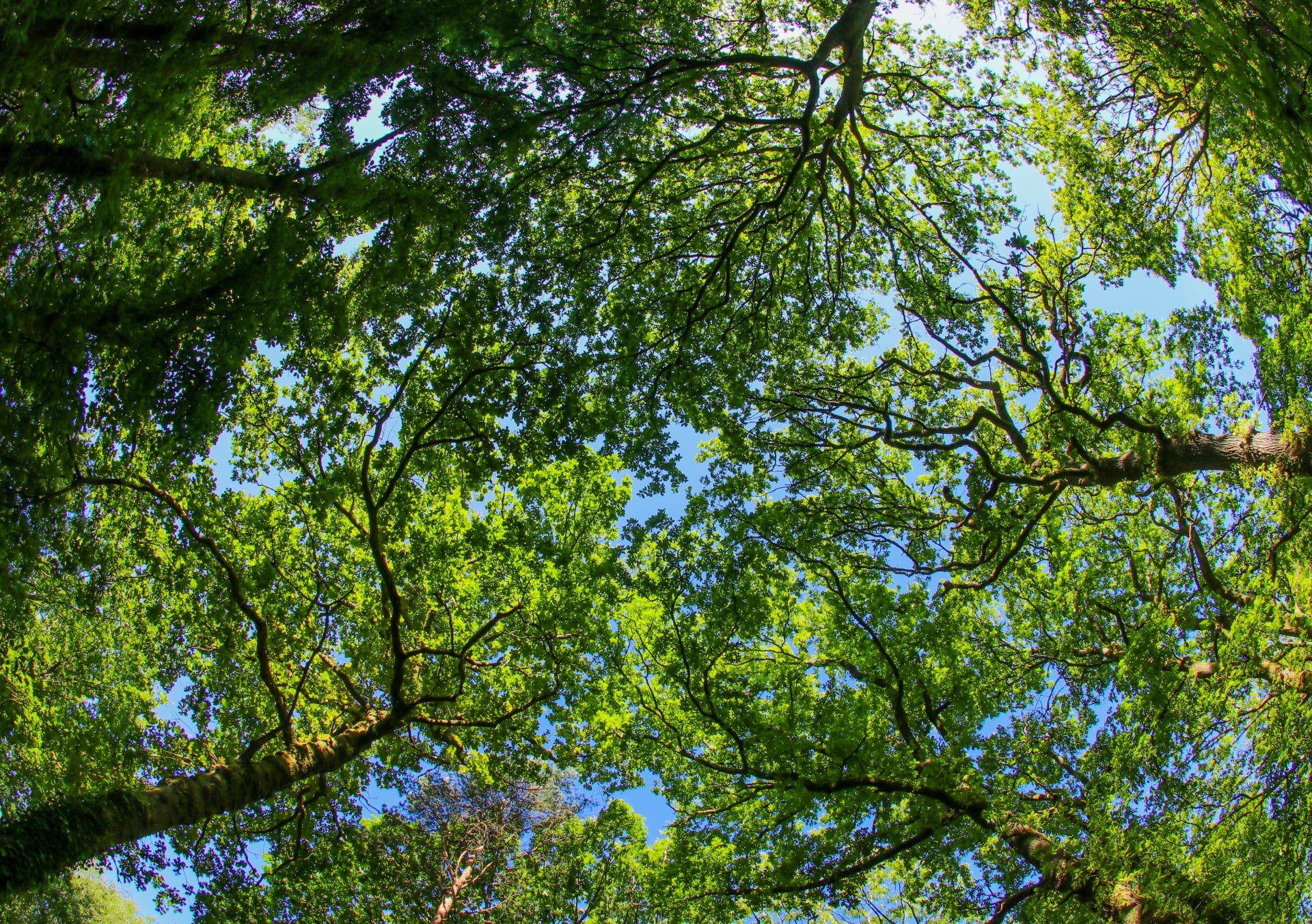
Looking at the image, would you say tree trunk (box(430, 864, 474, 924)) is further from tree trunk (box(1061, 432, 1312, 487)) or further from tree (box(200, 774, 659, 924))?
tree trunk (box(1061, 432, 1312, 487))

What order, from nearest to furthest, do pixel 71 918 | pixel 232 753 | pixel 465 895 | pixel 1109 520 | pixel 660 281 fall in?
pixel 660 281, pixel 232 753, pixel 1109 520, pixel 465 895, pixel 71 918

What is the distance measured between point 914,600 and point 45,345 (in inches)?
377

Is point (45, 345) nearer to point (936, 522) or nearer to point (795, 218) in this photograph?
point (795, 218)

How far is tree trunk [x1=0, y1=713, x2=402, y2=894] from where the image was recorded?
5648mm

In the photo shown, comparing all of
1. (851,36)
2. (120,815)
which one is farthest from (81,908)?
(851,36)

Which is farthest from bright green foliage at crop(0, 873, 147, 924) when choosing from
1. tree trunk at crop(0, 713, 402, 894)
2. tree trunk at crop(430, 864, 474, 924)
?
tree trunk at crop(0, 713, 402, 894)

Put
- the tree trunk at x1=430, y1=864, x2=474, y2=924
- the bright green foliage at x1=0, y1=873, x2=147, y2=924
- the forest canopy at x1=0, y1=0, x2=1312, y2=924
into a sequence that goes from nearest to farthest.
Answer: the forest canopy at x1=0, y1=0, x2=1312, y2=924 → the tree trunk at x1=430, y1=864, x2=474, y2=924 → the bright green foliage at x1=0, y1=873, x2=147, y2=924

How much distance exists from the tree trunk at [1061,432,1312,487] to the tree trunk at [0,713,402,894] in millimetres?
9858

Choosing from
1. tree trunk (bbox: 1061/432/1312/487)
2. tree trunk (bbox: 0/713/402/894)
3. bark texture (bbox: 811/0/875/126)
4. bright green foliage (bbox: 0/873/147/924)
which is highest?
bark texture (bbox: 811/0/875/126)

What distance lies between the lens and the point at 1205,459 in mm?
7254

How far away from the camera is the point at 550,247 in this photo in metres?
8.50

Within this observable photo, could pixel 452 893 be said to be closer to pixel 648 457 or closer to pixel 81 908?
pixel 648 457

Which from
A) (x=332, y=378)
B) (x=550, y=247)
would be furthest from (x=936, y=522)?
(x=332, y=378)

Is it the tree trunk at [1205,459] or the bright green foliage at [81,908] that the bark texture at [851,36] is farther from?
the bright green foliage at [81,908]
